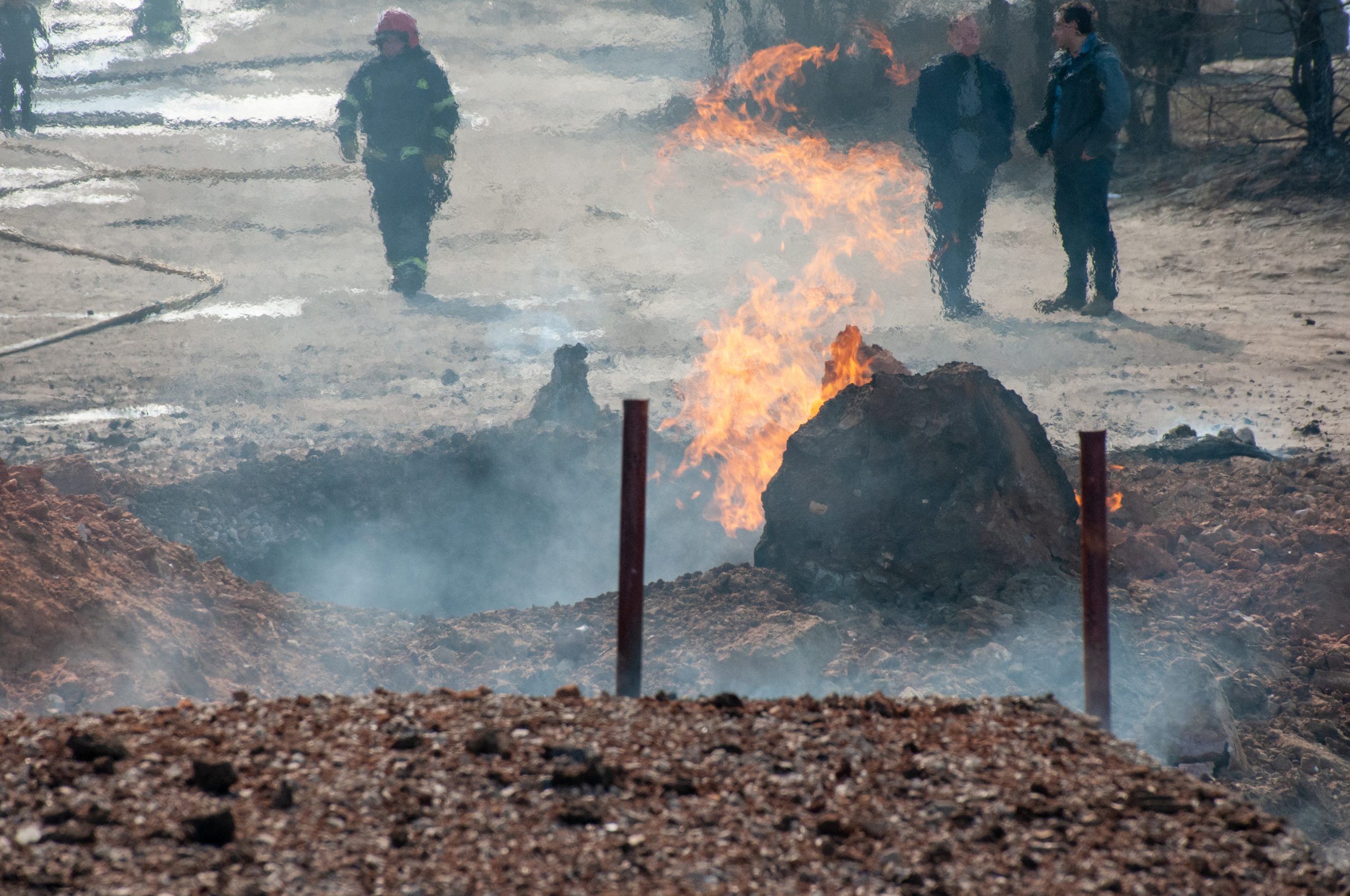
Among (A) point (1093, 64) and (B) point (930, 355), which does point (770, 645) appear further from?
(A) point (1093, 64)

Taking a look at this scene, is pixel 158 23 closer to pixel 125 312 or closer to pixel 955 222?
pixel 125 312

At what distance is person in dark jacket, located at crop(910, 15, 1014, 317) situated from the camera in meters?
9.70

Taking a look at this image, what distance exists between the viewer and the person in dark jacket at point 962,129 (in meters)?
9.70

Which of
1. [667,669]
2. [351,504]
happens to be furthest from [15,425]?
[667,669]

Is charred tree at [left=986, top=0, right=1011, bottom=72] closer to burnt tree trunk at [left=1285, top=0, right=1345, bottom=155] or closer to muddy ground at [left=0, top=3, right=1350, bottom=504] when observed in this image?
muddy ground at [left=0, top=3, right=1350, bottom=504]

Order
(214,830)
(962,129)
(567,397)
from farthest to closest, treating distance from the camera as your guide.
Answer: (962,129), (567,397), (214,830)

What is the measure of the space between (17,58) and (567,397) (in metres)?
13.7

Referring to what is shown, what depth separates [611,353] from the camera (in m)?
9.86

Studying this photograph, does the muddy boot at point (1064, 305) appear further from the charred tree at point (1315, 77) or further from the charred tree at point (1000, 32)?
the charred tree at point (1000, 32)

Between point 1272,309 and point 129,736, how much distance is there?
10503mm

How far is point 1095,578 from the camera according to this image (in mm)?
3373

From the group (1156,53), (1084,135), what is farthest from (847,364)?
(1156,53)

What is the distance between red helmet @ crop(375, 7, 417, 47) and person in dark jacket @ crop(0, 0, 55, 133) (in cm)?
854

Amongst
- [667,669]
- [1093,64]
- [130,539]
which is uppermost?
[1093,64]
